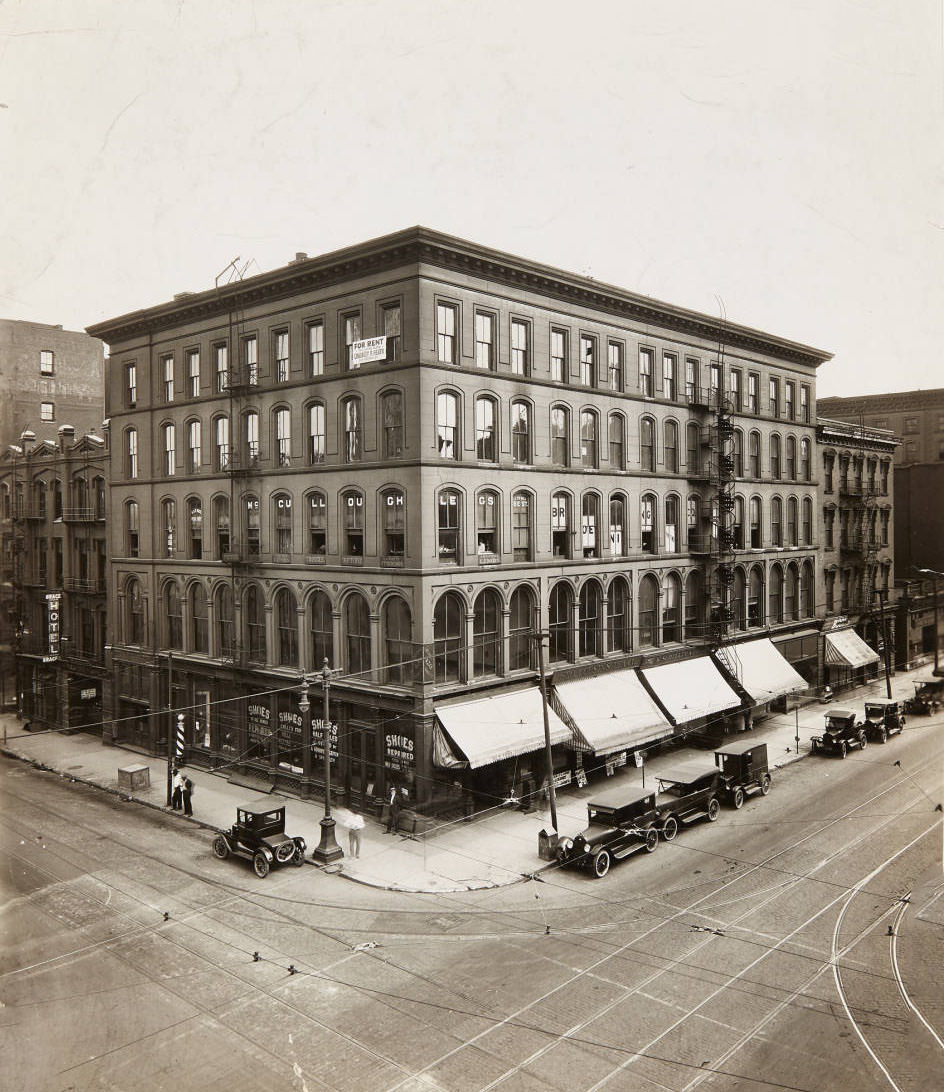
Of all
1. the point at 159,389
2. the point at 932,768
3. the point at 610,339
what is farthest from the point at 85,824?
the point at 932,768

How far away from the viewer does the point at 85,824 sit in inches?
1096

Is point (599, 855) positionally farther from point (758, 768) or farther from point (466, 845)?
point (758, 768)

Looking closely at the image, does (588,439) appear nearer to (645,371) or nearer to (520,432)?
(520,432)

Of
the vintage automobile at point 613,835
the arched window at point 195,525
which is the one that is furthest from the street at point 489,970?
the arched window at point 195,525

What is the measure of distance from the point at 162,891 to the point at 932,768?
93.0 feet

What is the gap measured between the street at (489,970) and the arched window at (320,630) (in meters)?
7.59

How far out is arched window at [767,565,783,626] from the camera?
44.5m

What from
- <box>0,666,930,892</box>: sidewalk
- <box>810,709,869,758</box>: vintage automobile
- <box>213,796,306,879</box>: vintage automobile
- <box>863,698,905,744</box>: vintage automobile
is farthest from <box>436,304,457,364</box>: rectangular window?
<box>863,698,905,744</box>: vintage automobile

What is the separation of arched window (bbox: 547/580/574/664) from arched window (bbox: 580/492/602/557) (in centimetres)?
193

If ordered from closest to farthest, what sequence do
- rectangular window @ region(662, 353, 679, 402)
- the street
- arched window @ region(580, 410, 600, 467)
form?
the street → arched window @ region(580, 410, 600, 467) → rectangular window @ region(662, 353, 679, 402)

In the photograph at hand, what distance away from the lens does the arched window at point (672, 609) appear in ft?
125

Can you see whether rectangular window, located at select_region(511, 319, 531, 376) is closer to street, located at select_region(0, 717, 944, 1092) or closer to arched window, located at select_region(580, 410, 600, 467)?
arched window, located at select_region(580, 410, 600, 467)

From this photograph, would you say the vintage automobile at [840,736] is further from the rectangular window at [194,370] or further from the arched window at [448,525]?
the rectangular window at [194,370]

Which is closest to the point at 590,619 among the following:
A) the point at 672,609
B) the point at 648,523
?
the point at 648,523
